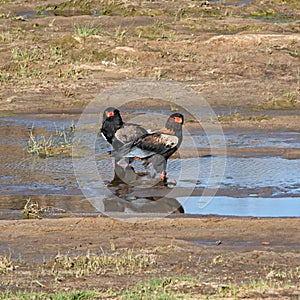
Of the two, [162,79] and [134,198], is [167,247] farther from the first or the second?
[162,79]

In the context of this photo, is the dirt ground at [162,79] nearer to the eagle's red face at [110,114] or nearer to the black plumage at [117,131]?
the black plumage at [117,131]

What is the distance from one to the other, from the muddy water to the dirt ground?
850 millimetres

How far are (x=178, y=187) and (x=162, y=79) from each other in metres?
6.70

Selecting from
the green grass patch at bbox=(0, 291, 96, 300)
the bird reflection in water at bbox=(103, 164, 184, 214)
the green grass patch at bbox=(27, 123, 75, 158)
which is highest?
the green grass patch at bbox=(27, 123, 75, 158)

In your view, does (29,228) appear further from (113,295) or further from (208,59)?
(208,59)

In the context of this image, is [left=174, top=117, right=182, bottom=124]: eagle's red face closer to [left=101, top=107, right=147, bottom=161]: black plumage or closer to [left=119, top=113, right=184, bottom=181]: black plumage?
[left=119, top=113, right=184, bottom=181]: black plumage

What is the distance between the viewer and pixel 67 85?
16438 millimetres

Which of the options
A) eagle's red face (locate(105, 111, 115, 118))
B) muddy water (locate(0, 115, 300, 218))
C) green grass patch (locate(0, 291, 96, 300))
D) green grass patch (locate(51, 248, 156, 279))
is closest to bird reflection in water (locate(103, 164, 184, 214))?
muddy water (locate(0, 115, 300, 218))

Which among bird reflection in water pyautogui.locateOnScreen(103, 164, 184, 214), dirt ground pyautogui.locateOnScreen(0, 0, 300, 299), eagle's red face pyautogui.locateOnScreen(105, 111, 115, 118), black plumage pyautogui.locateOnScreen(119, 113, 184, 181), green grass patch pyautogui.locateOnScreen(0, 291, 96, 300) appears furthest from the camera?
eagle's red face pyautogui.locateOnScreen(105, 111, 115, 118)

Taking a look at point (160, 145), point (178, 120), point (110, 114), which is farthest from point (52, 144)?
point (178, 120)

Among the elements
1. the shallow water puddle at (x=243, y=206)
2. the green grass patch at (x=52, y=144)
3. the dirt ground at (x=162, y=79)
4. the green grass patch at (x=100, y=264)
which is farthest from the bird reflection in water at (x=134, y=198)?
the green grass patch at (x=100, y=264)

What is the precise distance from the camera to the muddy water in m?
9.43

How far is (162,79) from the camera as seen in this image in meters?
16.8

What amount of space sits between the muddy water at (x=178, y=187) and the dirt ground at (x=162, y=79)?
2.79 ft
